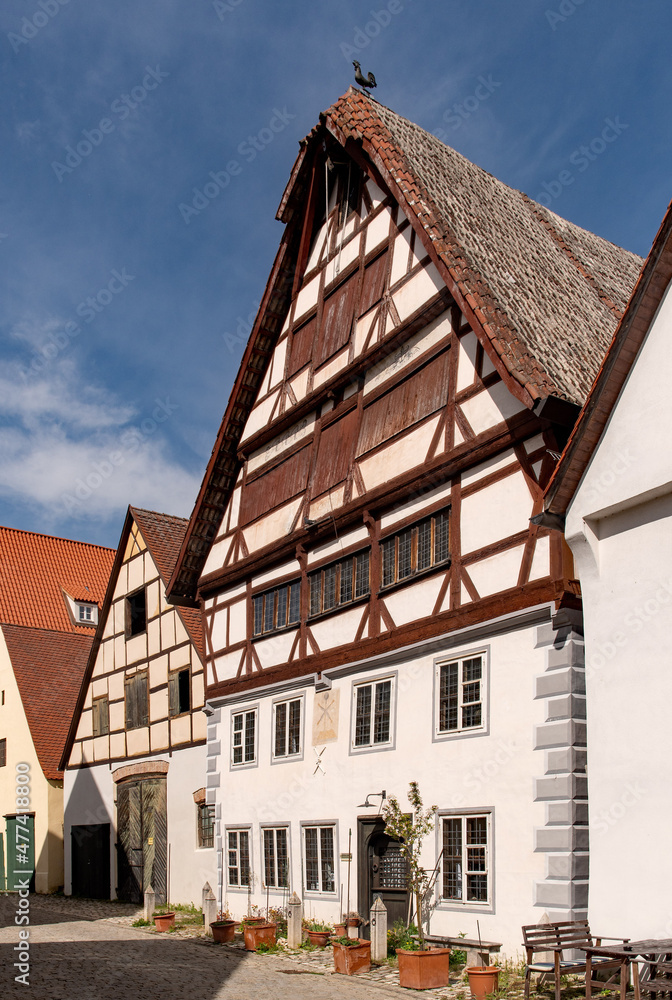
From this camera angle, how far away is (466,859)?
44.5 ft

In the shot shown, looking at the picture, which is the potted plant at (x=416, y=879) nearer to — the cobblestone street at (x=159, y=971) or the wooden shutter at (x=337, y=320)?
the cobblestone street at (x=159, y=971)

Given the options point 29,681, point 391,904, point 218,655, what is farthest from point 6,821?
point 391,904

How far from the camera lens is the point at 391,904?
605 inches

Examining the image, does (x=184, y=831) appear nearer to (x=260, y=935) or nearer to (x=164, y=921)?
(x=164, y=921)

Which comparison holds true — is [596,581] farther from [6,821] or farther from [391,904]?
[6,821]

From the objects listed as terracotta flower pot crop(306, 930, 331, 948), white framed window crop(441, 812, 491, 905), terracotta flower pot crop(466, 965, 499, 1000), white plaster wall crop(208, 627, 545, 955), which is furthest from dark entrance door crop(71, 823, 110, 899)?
terracotta flower pot crop(466, 965, 499, 1000)

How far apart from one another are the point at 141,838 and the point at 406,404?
1486 cm

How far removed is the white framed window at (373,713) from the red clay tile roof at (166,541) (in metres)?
8.16

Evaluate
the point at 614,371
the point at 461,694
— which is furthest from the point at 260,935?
the point at 614,371

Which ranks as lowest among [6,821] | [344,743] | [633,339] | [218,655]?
[6,821]

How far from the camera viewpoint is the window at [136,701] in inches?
1010

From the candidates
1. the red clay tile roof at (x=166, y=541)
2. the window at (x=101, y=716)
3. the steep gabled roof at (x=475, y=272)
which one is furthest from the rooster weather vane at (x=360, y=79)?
the window at (x=101, y=716)

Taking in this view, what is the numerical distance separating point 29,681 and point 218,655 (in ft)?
43.5

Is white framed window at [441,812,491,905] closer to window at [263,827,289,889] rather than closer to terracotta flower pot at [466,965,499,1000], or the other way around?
terracotta flower pot at [466,965,499,1000]
